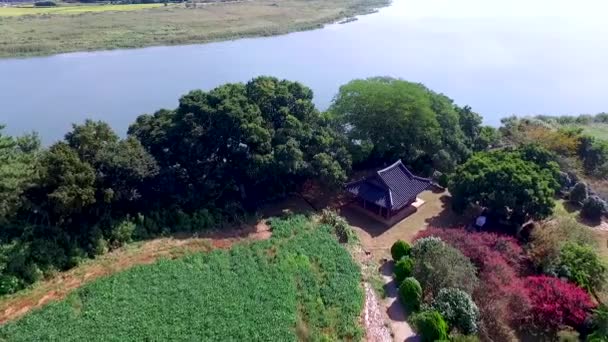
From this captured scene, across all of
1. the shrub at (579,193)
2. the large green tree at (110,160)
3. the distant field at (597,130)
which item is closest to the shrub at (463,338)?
the large green tree at (110,160)

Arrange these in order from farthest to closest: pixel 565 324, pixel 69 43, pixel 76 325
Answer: pixel 69 43 → pixel 565 324 → pixel 76 325

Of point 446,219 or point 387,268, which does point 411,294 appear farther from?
point 446,219

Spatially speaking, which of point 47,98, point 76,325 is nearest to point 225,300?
point 76,325

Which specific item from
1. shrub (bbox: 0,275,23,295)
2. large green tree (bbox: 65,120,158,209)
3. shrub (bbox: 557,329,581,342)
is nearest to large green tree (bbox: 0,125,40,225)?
large green tree (bbox: 65,120,158,209)

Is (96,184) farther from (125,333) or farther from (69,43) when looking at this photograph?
(69,43)

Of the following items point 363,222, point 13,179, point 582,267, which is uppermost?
point 13,179

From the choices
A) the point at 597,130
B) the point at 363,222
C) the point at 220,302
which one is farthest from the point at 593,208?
Result: the point at 220,302

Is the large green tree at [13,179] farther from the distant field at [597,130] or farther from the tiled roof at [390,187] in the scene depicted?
the distant field at [597,130]
